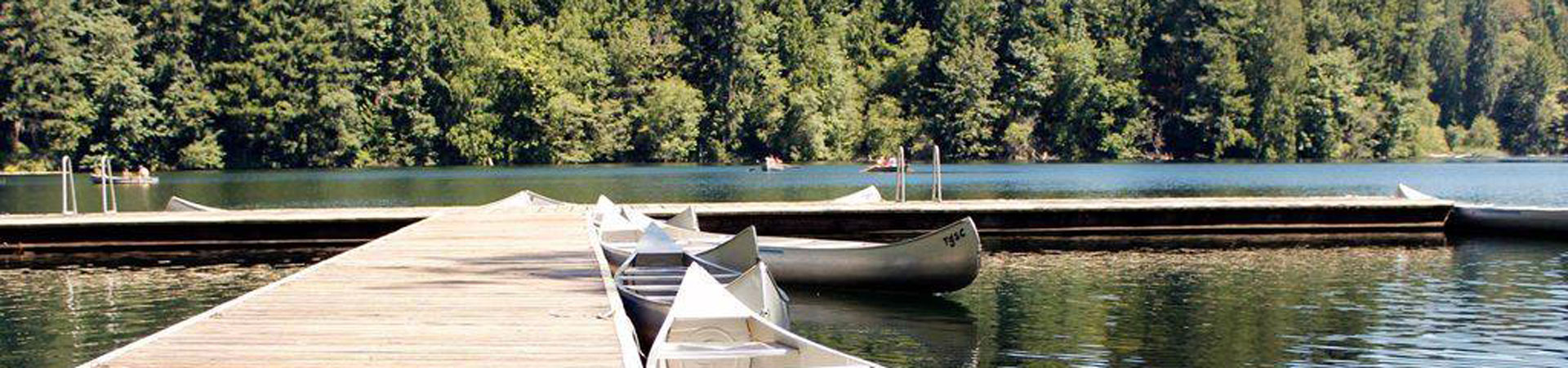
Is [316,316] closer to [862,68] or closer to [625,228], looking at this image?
[625,228]

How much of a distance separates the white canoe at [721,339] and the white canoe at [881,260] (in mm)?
7818

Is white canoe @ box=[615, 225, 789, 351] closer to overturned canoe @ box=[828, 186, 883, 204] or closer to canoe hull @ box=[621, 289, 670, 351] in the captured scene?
canoe hull @ box=[621, 289, 670, 351]

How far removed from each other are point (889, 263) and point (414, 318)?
911 centimetres

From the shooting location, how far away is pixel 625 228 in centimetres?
2438

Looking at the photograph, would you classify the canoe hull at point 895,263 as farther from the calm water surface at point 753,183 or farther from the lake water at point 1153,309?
the calm water surface at point 753,183

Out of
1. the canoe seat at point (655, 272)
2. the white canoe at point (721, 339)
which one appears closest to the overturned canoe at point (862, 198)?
the canoe seat at point (655, 272)

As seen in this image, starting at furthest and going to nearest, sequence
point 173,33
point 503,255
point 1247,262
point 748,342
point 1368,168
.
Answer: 1. point 173,33
2. point 1368,168
3. point 1247,262
4. point 503,255
5. point 748,342

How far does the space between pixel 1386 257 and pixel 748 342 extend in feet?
61.4

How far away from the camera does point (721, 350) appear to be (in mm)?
11898

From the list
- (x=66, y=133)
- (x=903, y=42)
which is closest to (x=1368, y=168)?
(x=903, y=42)

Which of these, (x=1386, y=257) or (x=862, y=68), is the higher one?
(x=862, y=68)

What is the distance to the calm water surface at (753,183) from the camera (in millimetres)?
52125

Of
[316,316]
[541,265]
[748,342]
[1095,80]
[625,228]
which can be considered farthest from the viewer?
[1095,80]

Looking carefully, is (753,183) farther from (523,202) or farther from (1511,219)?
(1511,219)
